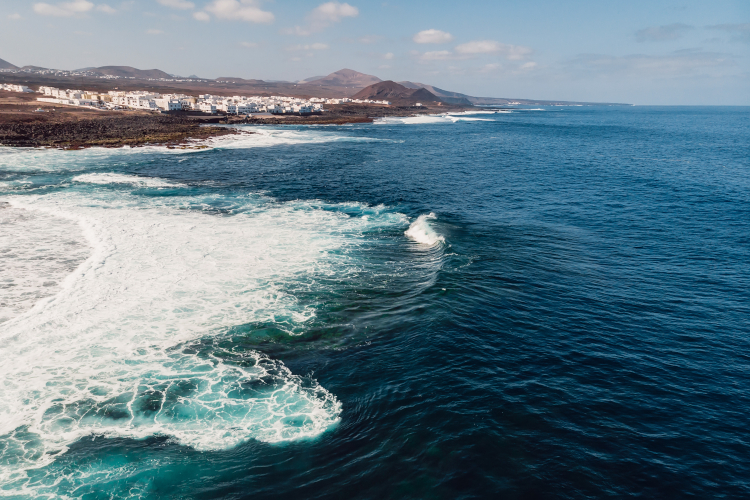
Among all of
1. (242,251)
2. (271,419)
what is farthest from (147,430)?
(242,251)

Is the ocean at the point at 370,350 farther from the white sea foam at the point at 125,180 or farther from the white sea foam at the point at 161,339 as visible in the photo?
the white sea foam at the point at 125,180

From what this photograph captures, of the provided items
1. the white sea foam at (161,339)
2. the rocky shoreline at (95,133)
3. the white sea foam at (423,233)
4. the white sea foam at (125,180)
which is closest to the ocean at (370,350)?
the white sea foam at (161,339)

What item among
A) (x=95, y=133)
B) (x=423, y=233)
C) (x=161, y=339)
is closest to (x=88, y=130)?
(x=95, y=133)

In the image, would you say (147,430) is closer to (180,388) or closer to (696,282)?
(180,388)

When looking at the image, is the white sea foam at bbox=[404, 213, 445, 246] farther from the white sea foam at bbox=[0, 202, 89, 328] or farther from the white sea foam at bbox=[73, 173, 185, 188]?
the white sea foam at bbox=[73, 173, 185, 188]

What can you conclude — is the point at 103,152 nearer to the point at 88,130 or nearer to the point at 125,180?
the point at 88,130

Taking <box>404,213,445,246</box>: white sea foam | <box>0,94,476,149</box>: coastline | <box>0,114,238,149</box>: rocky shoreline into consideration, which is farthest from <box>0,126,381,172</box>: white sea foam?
<box>404,213,445,246</box>: white sea foam
